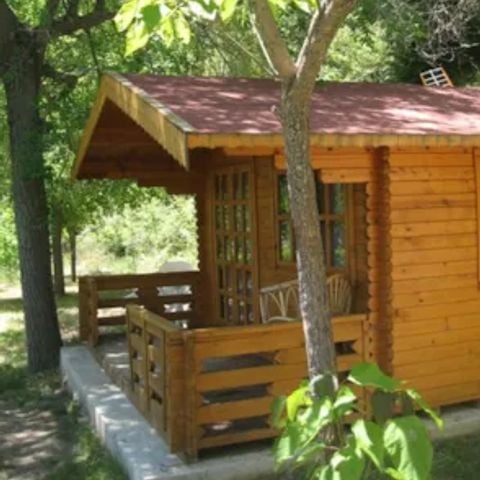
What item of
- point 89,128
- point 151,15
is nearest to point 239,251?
point 89,128

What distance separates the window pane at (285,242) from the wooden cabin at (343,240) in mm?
15

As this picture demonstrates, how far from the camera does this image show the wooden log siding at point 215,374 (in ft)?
18.2

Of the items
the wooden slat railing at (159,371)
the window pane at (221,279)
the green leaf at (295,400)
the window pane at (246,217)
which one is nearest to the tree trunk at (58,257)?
the window pane at (221,279)

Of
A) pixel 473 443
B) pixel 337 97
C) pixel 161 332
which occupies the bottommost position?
pixel 473 443

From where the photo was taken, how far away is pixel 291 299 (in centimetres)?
725

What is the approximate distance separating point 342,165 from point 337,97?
4.47 feet

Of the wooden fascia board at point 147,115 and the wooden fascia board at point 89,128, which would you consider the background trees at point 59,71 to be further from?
the wooden fascia board at point 147,115

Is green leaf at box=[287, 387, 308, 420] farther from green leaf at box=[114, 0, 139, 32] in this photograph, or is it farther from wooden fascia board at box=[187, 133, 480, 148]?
wooden fascia board at box=[187, 133, 480, 148]

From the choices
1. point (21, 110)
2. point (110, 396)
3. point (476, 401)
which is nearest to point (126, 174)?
point (21, 110)

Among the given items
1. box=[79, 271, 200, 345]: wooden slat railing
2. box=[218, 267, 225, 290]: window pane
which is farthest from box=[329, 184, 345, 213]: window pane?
box=[79, 271, 200, 345]: wooden slat railing

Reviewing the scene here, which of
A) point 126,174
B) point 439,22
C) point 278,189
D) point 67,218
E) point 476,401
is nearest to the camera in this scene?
point 476,401

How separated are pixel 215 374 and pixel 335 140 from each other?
1914mm

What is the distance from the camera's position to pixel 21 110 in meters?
10.0

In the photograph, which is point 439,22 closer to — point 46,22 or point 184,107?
point 46,22
